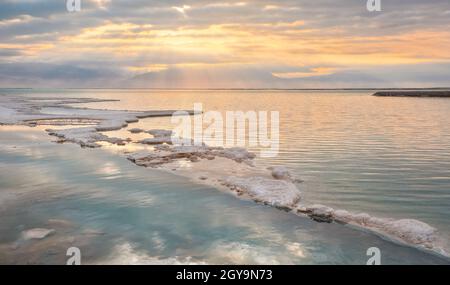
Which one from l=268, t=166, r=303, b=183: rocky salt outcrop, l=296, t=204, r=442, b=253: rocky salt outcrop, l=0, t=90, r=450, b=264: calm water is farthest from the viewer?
l=268, t=166, r=303, b=183: rocky salt outcrop

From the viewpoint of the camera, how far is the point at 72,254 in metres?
8.26

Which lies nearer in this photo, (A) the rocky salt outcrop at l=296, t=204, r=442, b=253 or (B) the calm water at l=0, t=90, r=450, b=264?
(B) the calm water at l=0, t=90, r=450, b=264

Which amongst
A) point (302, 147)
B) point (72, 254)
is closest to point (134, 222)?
point (72, 254)

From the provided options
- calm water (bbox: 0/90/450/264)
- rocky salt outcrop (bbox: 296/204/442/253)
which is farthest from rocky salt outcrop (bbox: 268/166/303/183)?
rocky salt outcrop (bbox: 296/204/442/253)

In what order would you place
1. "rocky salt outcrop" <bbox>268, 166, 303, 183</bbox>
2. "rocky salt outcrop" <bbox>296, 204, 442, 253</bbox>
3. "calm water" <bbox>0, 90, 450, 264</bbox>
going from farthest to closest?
"rocky salt outcrop" <bbox>268, 166, 303, 183</bbox>
"rocky salt outcrop" <bbox>296, 204, 442, 253</bbox>
"calm water" <bbox>0, 90, 450, 264</bbox>

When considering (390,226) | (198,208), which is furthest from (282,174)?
(390,226)

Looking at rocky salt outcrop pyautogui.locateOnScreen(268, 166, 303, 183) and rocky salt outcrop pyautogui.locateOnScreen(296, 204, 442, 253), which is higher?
rocky salt outcrop pyautogui.locateOnScreen(268, 166, 303, 183)

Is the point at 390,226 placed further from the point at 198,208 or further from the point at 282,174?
the point at 282,174

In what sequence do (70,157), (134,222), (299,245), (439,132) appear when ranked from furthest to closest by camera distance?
(439,132) < (70,157) < (134,222) < (299,245)

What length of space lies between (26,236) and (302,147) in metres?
16.5

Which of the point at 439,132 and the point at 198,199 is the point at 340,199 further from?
the point at 439,132

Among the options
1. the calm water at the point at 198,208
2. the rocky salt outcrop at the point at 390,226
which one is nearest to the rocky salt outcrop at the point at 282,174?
the calm water at the point at 198,208

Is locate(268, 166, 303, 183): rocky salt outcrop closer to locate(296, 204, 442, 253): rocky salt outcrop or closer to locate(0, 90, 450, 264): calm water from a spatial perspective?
locate(0, 90, 450, 264): calm water
